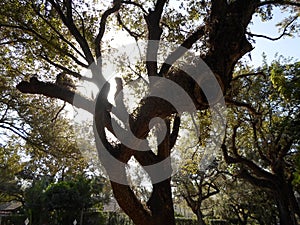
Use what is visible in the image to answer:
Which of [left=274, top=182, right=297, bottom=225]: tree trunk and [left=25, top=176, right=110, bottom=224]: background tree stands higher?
[left=25, top=176, right=110, bottom=224]: background tree

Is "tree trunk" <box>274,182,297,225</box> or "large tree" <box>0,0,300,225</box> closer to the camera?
"large tree" <box>0,0,300,225</box>

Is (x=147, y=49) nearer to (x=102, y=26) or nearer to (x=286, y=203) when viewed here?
(x=102, y=26)

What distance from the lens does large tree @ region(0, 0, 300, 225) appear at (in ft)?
11.6

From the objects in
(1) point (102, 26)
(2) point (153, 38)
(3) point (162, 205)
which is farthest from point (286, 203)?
(1) point (102, 26)

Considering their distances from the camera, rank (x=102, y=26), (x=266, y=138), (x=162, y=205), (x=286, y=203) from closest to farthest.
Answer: (x=162, y=205)
(x=102, y=26)
(x=266, y=138)
(x=286, y=203)

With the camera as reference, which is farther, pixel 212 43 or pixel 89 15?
pixel 89 15

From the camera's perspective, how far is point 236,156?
9.95 meters

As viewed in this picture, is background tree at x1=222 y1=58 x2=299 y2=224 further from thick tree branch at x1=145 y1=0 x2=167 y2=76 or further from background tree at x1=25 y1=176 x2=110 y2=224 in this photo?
background tree at x1=25 y1=176 x2=110 y2=224

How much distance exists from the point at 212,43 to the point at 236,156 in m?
7.22

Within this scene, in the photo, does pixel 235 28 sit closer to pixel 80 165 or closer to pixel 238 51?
pixel 238 51

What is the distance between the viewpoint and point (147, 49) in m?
5.00

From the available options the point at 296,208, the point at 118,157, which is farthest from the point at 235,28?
the point at 296,208

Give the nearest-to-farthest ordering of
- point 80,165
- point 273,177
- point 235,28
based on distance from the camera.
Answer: point 235,28, point 80,165, point 273,177

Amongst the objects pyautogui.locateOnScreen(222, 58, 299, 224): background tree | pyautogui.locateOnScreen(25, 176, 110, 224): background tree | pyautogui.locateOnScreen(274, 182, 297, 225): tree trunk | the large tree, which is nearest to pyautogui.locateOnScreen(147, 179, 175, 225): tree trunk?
the large tree
